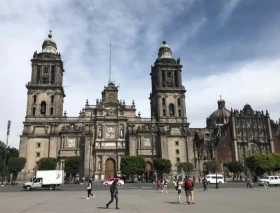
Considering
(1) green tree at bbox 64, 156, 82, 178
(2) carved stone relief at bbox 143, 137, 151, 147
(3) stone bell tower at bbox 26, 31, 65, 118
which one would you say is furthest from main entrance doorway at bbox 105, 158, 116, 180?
(3) stone bell tower at bbox 26, 31, 65, 118

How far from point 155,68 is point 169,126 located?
15.2m

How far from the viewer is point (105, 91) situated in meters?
70.5

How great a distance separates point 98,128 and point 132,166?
46.2 feet

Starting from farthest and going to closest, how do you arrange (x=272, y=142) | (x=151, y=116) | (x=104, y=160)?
(x=272, y=142)
(x=151, y=116)
(x=104, y=160)

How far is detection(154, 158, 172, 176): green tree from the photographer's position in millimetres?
61219

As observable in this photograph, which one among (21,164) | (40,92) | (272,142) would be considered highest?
(40,92)

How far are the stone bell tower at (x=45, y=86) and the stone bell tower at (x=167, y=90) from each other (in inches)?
867

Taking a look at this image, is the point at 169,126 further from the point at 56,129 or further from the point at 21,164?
the point at 21,164

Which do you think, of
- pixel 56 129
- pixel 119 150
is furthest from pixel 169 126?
pixel 56 129

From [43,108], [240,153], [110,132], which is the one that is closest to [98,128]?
[110,132]

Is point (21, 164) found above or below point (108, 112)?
below

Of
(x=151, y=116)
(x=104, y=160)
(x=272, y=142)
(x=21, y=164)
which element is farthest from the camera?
(x=272, y=142)

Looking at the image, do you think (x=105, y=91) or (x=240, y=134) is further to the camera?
(x=240, y=134)

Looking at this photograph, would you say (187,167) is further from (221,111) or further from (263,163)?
(221,111)
